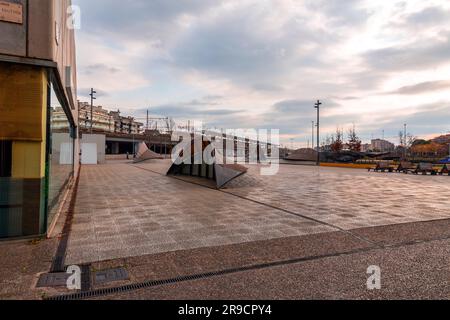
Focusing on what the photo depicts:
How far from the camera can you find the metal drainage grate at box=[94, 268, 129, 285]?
3.64 meters

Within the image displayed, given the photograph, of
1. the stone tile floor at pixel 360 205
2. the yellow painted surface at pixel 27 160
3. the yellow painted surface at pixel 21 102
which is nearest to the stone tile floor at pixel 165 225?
the stone tile floor at pixel 360 205

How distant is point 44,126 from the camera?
535 cm

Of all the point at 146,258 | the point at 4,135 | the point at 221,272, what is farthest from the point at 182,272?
the point at 4,135

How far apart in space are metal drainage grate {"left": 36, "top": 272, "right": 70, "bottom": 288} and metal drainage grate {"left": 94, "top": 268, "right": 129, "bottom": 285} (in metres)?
0.36

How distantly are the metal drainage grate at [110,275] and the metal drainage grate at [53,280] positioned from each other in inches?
14.1

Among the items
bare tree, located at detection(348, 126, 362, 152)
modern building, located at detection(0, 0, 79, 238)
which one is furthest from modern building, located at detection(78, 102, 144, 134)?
modern building, located at detection(0, 0, 79, 238)

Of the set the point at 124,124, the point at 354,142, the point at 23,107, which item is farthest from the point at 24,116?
the point at 124,124

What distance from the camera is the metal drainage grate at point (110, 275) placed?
11.9ft

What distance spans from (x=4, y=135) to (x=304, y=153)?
3842cm

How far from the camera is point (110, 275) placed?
149 inches

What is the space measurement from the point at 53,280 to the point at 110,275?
0.65m
